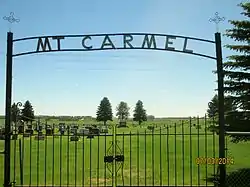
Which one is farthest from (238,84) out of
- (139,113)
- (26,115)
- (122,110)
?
(122,110)

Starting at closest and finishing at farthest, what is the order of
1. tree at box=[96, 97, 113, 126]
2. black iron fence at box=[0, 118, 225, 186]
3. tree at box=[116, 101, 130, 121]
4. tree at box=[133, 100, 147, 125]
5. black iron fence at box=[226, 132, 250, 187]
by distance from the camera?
black iron fence at box=[0, 118, 225, 186], black iron fence at box=[226, 132, 250, 187], tree at box=[96, 97, 113, 126], tree at box=[133, 100, 147, 125], tree at box=[116, 101, 130, 121]

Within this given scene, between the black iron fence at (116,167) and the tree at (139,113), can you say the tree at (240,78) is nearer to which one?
the black iron fence at (116,167)

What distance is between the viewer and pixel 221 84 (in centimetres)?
746

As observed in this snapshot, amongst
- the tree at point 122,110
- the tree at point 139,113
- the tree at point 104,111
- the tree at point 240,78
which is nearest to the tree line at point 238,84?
the tree at point 240,78

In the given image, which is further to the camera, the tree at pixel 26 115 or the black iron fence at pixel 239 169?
the black iron fence at pixel 239 169

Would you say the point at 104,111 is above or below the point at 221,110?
below

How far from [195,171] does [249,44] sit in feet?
14.6

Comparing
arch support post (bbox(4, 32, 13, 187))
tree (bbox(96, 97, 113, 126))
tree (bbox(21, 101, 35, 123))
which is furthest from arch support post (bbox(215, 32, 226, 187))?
tree (bbox(96, 97, 113, 126))

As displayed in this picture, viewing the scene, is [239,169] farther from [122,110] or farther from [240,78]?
[122,110]

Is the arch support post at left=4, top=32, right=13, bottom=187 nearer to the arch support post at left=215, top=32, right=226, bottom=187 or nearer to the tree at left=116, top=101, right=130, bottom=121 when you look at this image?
the arch support post at left=215, top=32, right=226, bottom=187

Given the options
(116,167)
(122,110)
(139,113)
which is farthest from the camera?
(122,110)

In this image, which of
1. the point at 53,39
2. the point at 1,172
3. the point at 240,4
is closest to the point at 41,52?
the point at 53,39

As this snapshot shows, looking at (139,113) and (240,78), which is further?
(139,113)

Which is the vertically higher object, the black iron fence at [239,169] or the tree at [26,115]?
the tree at [26,115]
